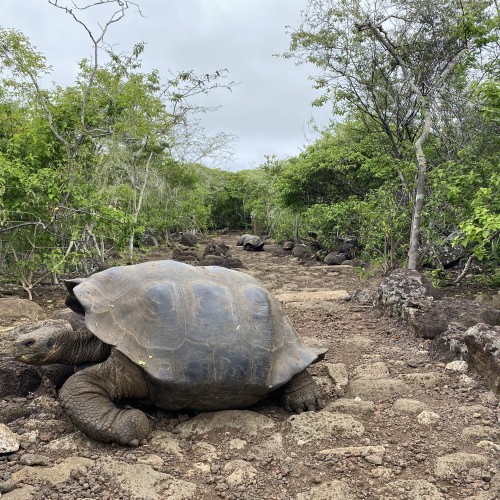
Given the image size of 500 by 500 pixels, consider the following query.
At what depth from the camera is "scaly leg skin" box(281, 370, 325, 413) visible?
2984 millimetres

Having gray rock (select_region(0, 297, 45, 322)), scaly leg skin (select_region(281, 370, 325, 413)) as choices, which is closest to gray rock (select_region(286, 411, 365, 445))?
scaly leg skin (select_region(281, 370, 325, 413))

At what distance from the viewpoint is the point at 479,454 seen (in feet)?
7.72

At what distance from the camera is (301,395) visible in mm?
3016

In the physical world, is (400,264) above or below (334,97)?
below

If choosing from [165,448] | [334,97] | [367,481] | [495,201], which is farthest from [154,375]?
[334,97]

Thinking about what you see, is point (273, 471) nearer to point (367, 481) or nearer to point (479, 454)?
point (367, 481)

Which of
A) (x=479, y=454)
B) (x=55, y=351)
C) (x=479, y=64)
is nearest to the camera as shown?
(x=479, y=454)

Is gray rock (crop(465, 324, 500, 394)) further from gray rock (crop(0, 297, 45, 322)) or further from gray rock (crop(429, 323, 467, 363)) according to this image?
gray rock (crop(0, 297, 45, 322))

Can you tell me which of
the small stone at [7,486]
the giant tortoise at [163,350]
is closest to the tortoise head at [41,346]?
the giant tortoise at [163,350]

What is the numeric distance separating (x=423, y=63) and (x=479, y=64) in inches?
37.5

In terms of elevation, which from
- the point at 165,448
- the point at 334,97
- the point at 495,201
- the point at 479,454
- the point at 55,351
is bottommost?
the point at 165,448

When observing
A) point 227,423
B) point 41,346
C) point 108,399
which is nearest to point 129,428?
point 108,399

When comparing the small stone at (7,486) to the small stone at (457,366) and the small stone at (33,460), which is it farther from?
the small stone at (457,366)

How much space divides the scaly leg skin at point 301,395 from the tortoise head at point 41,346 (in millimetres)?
1366
